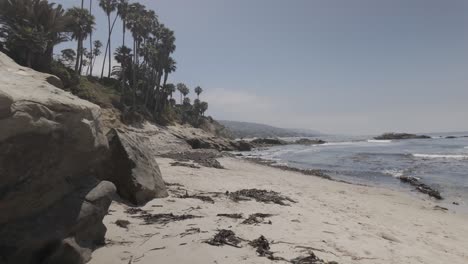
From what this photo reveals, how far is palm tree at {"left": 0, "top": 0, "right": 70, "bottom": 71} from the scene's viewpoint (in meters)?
33.7

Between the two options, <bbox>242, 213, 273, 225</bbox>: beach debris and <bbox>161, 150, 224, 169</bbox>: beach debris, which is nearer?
<bbox>242, 213, 273, 225</bbox>: beach debris

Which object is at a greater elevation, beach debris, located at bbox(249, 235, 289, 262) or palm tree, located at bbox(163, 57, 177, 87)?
palm tree, located at bbox(163, 57, 177, 87)

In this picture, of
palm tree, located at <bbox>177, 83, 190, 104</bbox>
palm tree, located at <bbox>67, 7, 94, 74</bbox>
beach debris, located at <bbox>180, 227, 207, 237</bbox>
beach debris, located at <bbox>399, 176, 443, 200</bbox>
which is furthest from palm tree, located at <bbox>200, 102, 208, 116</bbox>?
beach debris, located at <bbox>180, 227, 207, 237</bbox>

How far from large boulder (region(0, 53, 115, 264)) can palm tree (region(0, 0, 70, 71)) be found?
111 feet

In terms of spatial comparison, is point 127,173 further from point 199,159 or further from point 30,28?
point 30,28

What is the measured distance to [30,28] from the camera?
3431cm

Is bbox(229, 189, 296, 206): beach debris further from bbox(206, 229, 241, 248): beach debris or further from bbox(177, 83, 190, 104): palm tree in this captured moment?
bbox(177, 83, 190, 104): palm tree

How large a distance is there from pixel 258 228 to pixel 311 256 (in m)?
1.83

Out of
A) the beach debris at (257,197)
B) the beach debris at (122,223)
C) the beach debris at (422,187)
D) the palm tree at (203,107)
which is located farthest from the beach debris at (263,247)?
the palm tree at (203,107)

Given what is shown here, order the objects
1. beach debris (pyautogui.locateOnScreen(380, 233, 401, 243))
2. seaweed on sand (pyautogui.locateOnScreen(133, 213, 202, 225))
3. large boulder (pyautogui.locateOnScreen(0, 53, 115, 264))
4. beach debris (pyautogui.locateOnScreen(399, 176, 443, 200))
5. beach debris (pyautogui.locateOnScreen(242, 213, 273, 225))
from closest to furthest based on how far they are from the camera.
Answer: large boulder (pyautogui.locateOnScreen(0, 53, 115, 264)) → seaweed on sand (pyautogui.locateOnScreen(133, 213, 202, 225)) → beach debris (pyautogui.locateOnScreen(242, 213, 273, 225)) → beach debris (pyautogui.locateOnScreen(380, 233, 401, 243)) → beach debris (pyautogui.locateOnScreen(399, 176, 443, 200))

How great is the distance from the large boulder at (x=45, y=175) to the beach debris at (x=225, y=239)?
198 cm

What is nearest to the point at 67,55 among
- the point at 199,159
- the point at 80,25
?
the point at 80,25

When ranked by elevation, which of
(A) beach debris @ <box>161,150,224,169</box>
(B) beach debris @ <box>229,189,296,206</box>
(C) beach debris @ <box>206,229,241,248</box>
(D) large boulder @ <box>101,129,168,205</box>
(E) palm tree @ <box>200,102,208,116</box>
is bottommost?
(A) beach debris @ <box>161,150,224,169</box>

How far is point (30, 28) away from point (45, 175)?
1422 inches
